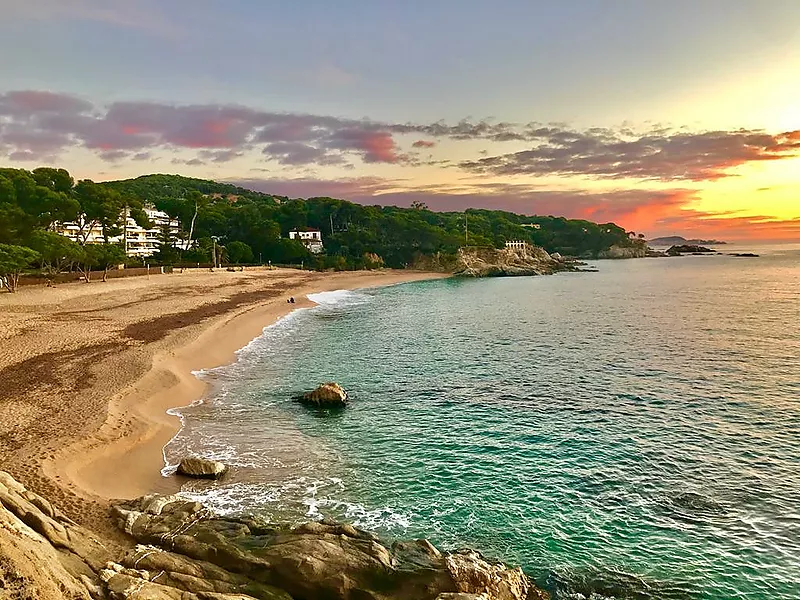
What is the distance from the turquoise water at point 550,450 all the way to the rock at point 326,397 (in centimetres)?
69

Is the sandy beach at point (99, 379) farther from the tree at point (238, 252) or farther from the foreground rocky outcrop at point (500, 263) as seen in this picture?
the foreground rocky outcrop at point (500, 263)

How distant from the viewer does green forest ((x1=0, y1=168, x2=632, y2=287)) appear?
57719 millimetres

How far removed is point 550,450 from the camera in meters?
18.4

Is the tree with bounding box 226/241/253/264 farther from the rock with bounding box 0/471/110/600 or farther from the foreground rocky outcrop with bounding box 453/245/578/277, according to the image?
the rock with bounding box 0/471/110/600

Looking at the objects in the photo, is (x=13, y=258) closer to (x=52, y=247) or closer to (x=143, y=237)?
(x=52, y=247)

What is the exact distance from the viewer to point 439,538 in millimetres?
12742

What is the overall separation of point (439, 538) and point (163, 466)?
9199 millimetres

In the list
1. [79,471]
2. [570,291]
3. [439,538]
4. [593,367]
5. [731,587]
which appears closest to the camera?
[731,587]

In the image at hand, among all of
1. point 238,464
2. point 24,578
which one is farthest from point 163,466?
point 24,578

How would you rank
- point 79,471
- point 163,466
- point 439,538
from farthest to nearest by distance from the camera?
point 163,466
point 79,471
point 439,538

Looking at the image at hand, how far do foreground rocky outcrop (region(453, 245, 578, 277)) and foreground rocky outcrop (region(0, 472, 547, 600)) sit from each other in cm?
12384

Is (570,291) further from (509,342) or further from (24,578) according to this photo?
(24,578)

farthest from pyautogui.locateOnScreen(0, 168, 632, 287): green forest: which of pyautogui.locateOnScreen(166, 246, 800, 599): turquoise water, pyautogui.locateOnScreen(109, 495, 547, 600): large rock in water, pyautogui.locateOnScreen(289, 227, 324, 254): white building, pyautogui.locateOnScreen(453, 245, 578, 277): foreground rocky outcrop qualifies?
pyautogui.locateOnScreen(109, 495, 547, 600): large rock in water

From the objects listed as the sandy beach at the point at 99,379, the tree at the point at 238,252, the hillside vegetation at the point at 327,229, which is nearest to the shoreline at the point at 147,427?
the sandy beach at the point at 99,379
